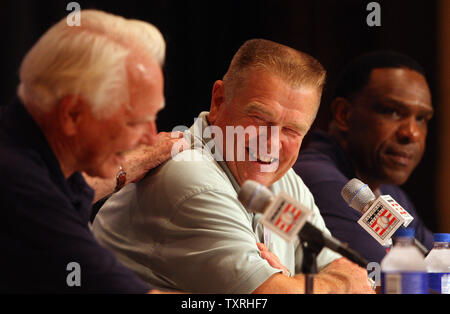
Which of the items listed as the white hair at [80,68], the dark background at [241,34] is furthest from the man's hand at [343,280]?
the dark background at [241,34]

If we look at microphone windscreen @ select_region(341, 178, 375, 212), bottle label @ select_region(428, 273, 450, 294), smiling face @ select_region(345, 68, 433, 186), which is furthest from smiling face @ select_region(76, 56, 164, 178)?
smiling face @ select_region(345, 68, 433, 186)

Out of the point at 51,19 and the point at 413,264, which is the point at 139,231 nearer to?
the point at 413,264

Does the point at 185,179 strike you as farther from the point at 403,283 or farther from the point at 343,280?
the point at 403,283

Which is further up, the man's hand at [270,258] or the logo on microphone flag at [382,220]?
the logo on microphone flag at [382,220]

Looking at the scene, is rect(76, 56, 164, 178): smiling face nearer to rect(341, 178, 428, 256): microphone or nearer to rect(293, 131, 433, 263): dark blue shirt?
rect(341, 178, 428, 256): microphone

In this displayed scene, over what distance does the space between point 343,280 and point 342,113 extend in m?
1.49

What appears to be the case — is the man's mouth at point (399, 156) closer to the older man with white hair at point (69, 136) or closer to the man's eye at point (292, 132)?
the man's eye at point (292, 132)

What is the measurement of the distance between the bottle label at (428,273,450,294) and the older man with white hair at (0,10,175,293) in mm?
967

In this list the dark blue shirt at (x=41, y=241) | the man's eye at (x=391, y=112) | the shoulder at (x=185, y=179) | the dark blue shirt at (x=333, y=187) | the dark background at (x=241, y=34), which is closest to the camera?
the dark blue shirt at (x=41, y=241)

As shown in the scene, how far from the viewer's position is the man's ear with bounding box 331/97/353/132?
3.31 meters

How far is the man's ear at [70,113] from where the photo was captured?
147cm

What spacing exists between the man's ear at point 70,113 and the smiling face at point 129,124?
0.7 inches

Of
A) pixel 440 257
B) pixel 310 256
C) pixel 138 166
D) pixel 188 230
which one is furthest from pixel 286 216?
pixel 440 257

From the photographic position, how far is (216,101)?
7.19 ft
